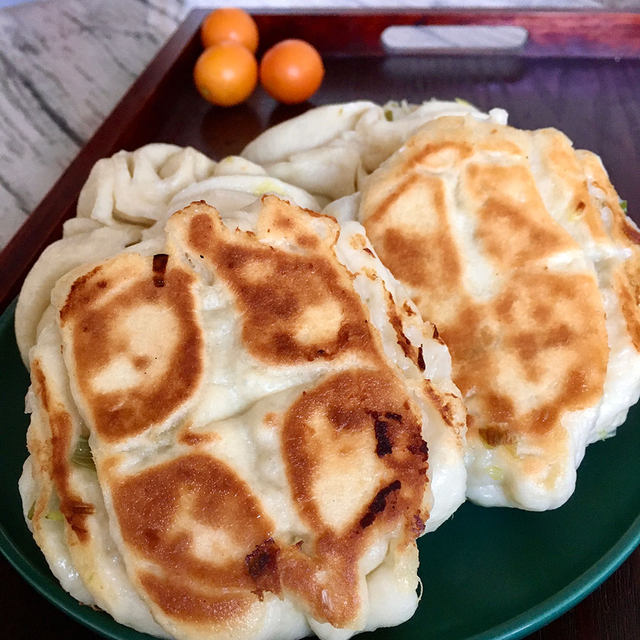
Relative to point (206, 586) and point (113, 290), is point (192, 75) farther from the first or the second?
point (206, 586)

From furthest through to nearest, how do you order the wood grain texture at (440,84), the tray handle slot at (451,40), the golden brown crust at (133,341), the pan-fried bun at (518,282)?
the tray handle slot at (451,40), the wood grain texture at (440,84), the pan-fried bun at (518,282), the golden brown crust at (133,341)

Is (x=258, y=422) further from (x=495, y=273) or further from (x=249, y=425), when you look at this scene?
(x=495, y=273)

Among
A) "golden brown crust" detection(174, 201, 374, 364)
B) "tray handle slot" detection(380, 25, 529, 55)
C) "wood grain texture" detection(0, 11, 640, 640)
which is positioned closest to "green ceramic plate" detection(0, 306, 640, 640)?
"golden brown crust" detection(174, 201, 374, 364)

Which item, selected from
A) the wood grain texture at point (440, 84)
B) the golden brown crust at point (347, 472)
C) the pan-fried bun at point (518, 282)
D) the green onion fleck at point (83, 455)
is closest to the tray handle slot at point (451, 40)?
the wood grain texture at point (440, 84)

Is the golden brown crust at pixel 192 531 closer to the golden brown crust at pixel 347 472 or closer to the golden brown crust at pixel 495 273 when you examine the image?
the golden brown crust at pixel 347 472

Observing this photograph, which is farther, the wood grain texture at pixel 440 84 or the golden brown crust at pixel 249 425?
the wood grain texture at pixel 440 84

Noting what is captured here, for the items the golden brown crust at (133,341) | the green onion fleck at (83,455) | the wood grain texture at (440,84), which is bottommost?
the wood grain texture at (440,84)

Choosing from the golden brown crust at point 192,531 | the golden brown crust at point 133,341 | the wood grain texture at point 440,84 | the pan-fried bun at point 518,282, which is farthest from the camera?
the wood grain texture at point 440,84

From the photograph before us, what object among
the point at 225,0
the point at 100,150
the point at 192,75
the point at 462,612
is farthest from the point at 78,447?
the point at 225,0

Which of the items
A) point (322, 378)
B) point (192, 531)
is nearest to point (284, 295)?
point (322, 378)
